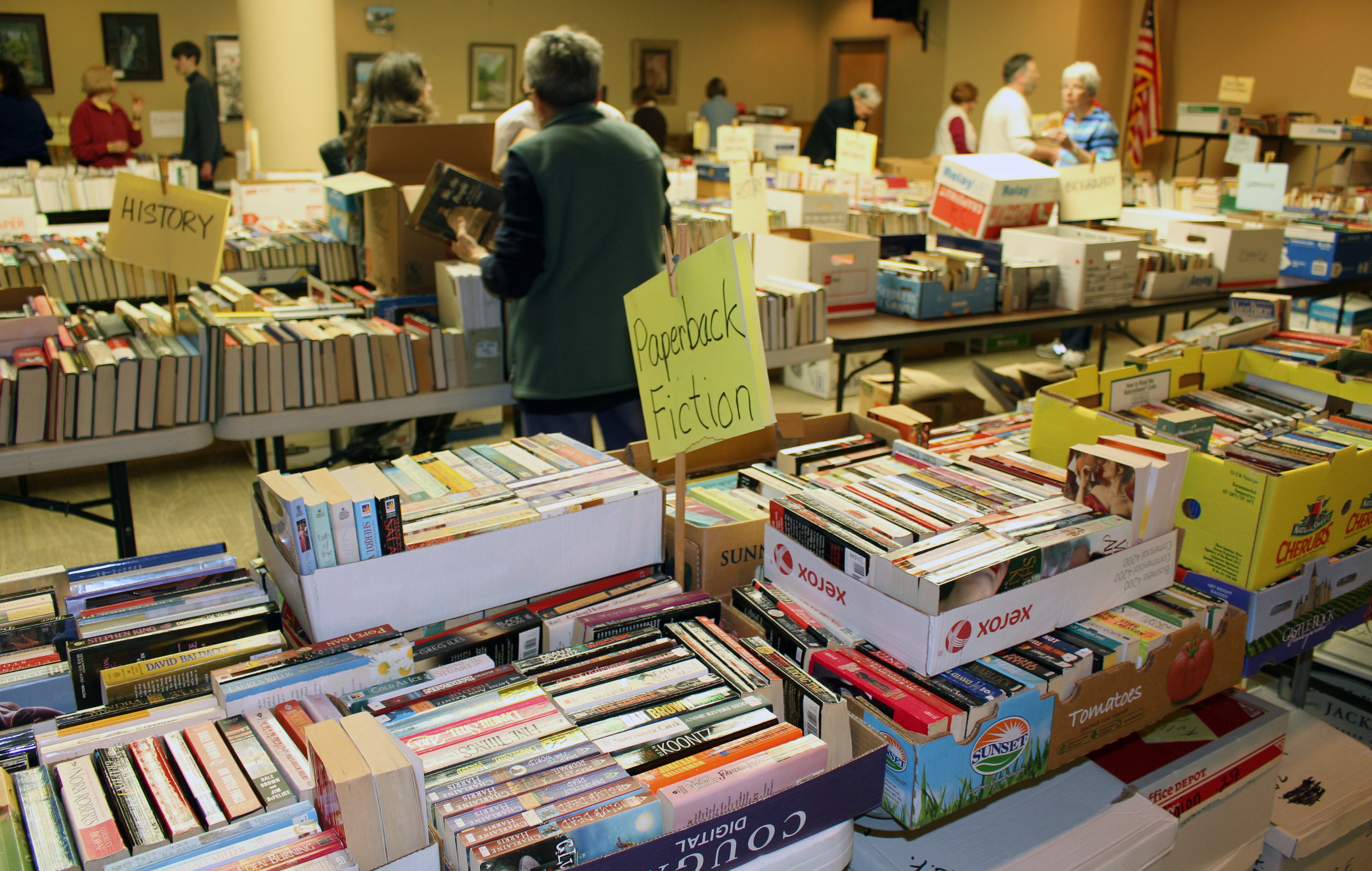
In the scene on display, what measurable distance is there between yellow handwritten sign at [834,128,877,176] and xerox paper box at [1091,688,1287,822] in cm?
443

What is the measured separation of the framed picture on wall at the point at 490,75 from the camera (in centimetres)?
1113

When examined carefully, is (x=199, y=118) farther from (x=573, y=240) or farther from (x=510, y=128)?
(x=573, y=240)

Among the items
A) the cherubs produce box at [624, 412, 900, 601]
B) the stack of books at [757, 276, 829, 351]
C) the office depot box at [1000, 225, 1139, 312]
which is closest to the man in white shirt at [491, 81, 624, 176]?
the stack of books at [757, 276, 829, 351]

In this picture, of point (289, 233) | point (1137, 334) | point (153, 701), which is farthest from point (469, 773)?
point (1137, 334)

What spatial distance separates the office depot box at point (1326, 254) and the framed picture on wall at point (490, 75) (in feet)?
28.7

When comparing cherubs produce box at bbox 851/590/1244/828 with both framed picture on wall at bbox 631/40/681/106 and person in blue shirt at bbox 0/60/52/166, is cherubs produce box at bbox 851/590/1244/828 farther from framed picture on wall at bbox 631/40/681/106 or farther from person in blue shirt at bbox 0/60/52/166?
framed picture on wall at bbox 631/40/681/106

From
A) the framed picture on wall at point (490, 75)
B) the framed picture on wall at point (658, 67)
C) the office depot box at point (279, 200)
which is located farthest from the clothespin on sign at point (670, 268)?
the framed picture on wall at point (658, 67)

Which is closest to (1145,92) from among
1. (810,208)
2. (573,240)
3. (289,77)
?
(810,208)

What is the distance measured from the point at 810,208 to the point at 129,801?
13.8ft

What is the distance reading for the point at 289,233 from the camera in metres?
4.39

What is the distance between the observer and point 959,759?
3.80ft

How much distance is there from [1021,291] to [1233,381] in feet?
5.65

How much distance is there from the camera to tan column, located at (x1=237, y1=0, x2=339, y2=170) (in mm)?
6082

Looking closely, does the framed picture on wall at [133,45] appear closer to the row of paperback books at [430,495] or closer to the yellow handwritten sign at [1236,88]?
the yellow handwritten sign at [1236,88]
